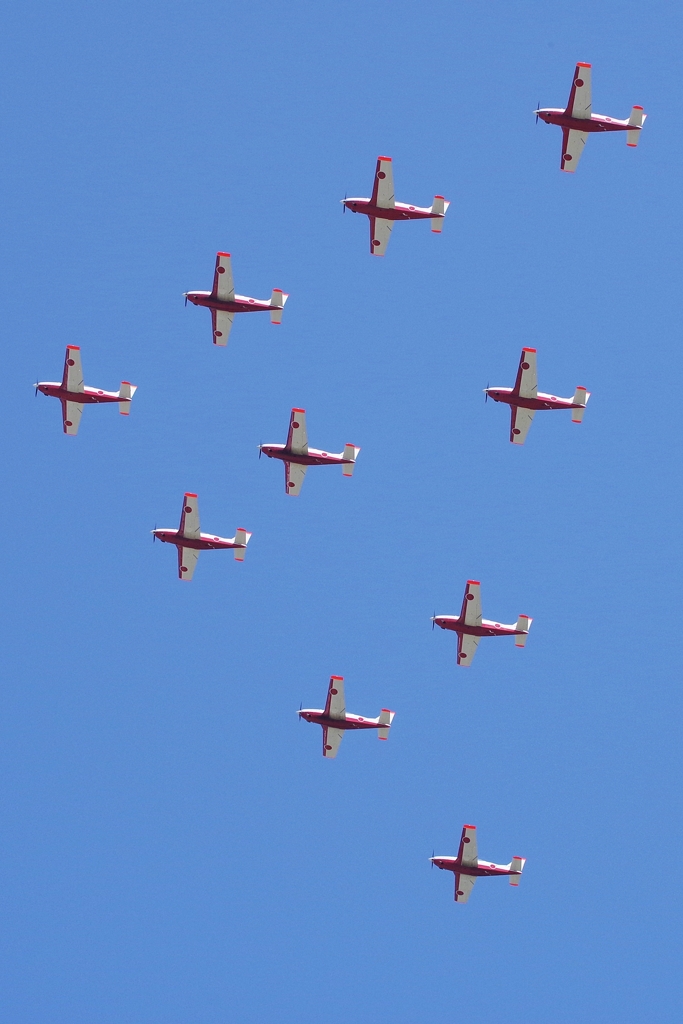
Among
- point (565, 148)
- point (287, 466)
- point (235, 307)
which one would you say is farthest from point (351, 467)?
point (565, 148)

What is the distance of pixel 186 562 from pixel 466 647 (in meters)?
13.0

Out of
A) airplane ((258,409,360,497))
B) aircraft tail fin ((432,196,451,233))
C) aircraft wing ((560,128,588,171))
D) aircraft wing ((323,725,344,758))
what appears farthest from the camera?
aircraft wing ((323,725,344,758))

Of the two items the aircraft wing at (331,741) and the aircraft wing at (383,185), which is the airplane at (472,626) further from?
the aircraft wing at (383,185)

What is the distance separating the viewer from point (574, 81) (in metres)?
78.8

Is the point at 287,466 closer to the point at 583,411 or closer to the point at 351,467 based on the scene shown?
the point at 351,467

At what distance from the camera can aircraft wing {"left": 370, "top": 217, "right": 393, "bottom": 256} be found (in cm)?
8081

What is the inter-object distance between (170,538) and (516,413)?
1621 cm

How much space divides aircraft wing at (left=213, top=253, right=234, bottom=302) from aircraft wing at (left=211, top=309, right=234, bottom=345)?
28.2 inches

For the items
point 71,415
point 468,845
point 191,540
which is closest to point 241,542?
point 191,540

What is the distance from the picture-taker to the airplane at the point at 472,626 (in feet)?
267

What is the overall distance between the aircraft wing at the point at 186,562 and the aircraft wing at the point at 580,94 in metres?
25.1

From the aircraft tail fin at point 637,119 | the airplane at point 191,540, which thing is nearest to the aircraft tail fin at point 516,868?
the airplane at point 191,540

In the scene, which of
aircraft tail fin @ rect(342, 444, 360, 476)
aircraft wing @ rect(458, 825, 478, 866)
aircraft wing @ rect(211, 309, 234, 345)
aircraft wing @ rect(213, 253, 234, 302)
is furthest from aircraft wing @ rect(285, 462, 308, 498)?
aircraft wing @ rect(458, 825, 478, 866)

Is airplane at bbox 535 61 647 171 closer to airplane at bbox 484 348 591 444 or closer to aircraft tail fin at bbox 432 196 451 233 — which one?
aircraft tail fin at bbox 432 196 451 233
